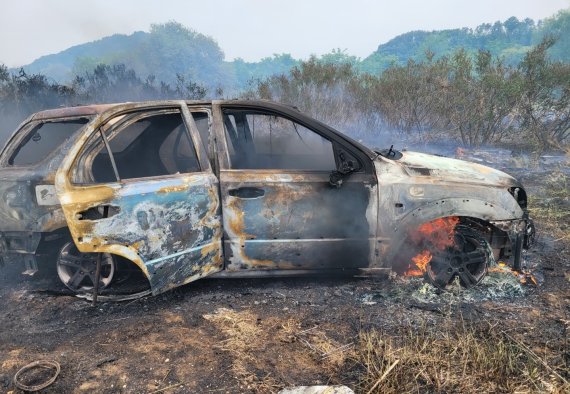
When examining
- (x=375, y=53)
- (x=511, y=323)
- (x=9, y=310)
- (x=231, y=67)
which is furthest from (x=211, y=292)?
(x=231, y=67)

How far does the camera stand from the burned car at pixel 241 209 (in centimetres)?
313

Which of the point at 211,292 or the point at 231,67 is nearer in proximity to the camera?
the point at 211,292

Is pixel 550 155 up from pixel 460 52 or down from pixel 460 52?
down

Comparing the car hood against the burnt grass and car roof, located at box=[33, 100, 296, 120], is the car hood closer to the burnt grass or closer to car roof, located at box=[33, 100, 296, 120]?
the burnt grass

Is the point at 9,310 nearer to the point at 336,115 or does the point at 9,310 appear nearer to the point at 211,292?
the point at 211,292

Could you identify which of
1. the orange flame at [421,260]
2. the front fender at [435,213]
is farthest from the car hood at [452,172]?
the orange flame at [421,260]

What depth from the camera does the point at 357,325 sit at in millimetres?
3047

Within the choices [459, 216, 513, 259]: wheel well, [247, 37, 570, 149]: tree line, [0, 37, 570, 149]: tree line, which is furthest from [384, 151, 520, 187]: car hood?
[247, 37, 570, 149]: tree line

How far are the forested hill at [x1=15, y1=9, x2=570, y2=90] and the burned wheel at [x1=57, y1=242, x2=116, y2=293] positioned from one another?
58.9 meters

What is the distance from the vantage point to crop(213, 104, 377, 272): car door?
3.31 m

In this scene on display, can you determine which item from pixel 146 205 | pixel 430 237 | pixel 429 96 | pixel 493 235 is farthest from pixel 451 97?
pixel 146 205

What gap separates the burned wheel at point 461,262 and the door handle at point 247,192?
1773mm

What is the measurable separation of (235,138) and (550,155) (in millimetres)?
11015

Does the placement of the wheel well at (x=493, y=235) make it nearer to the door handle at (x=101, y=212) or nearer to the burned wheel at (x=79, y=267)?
the door handle at (x=101, y=212)
